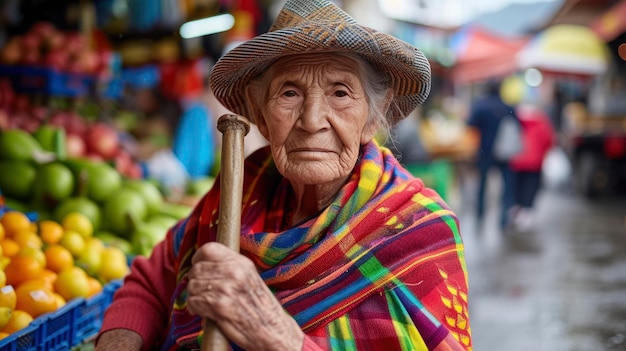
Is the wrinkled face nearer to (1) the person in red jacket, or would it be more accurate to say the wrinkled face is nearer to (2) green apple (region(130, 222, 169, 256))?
(2) green apple (region(130, 222, 169, 256))

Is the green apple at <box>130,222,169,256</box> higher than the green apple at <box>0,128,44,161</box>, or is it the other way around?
the green apple at <box>0,128,44,161</box>

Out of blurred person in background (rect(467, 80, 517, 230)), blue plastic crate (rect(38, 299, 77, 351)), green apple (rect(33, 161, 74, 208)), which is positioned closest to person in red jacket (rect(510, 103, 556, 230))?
blurred person in background (rect(467, 80, 517, 230))

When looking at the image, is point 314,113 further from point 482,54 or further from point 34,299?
point 482,54

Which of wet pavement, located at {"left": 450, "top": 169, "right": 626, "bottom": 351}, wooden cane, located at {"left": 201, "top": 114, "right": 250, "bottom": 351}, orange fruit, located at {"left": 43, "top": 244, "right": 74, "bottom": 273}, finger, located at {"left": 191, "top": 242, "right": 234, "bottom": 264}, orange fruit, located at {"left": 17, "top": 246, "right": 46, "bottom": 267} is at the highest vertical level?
wooden cane, located at {"left": 201, "top": 114, "right": 250, "bottom": 351}

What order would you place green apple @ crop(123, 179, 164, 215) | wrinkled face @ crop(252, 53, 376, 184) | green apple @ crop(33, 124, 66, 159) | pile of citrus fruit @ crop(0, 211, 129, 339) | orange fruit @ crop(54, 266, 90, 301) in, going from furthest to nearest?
1. green apple @ crop(33, 124, 66, 159)
2. green apple @ crop(123, 179, 164, 215)
3. orange fruit @ crop(54, 266, 90, 301)
4. pile of citrus fruit @ crop(0, 211, 129, 339)
5. wrinkled face @ crop(252, 53, 376, 184)

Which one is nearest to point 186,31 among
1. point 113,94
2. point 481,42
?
point 113,94

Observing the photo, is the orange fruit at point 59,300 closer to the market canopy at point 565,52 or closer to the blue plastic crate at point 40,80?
the blue plastic crate at point 40,80

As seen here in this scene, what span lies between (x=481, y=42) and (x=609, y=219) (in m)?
6.42

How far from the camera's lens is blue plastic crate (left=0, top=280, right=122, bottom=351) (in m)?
2.15

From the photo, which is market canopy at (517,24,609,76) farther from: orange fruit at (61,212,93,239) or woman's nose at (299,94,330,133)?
woman's nose at (299,94,330,133)

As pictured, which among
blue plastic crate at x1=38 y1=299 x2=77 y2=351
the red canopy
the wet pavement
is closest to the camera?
blue plastic crate at x1=38 y1=299 x2=77 y2=351

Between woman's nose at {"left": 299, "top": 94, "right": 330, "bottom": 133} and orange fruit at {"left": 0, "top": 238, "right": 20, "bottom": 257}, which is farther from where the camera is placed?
orange fruit at {"left": 0, "top": 238, "right": 20, "bottom": 257}

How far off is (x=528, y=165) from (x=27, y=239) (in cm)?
793

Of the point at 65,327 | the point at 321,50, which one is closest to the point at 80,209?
the point at 65,327
